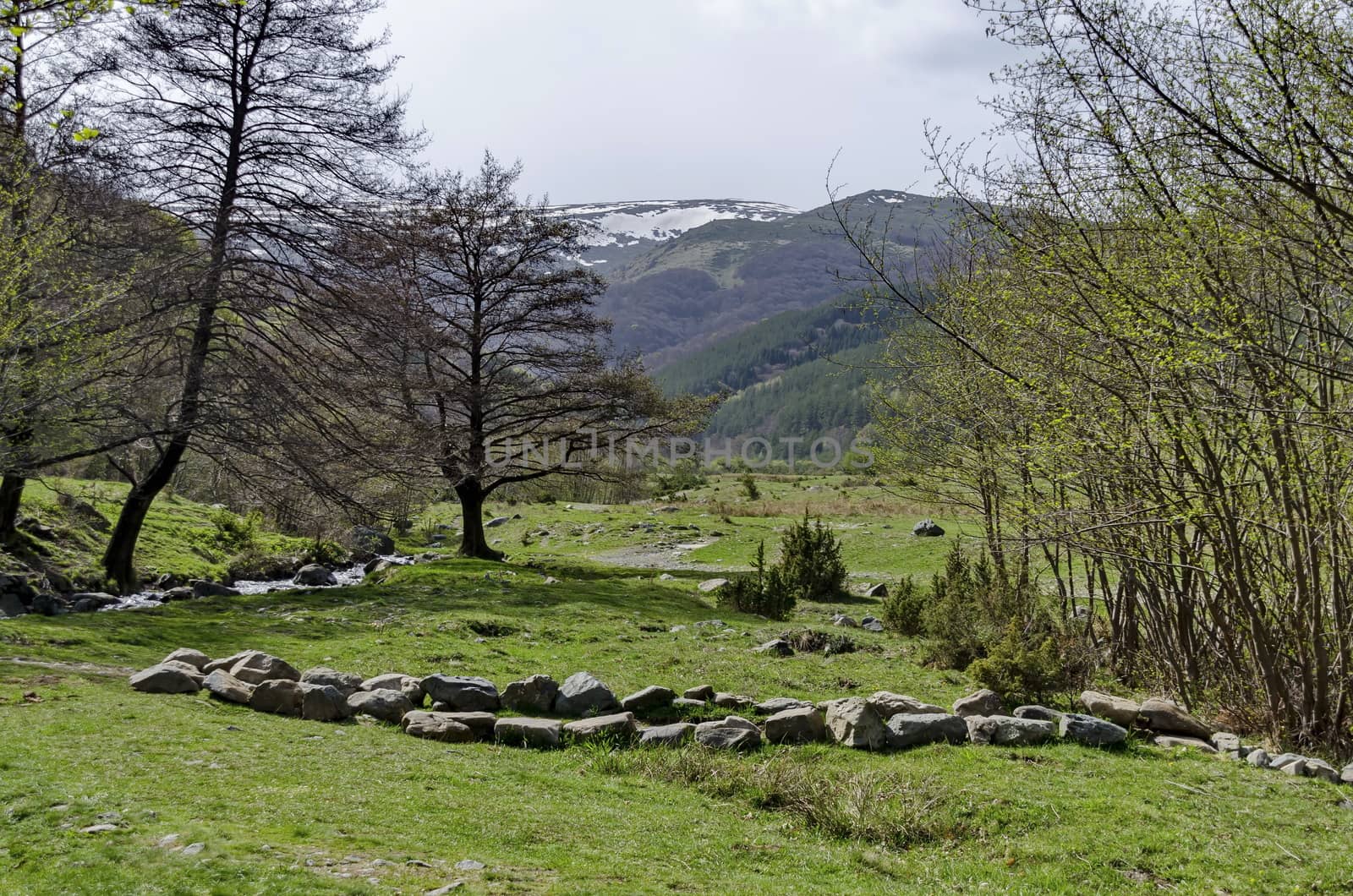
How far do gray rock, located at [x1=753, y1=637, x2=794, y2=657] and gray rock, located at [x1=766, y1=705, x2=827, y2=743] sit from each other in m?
4.30

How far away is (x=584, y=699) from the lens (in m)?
9.48

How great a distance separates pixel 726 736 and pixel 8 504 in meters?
16.2

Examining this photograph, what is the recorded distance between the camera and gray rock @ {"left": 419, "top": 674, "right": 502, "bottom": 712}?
9453 millimetres

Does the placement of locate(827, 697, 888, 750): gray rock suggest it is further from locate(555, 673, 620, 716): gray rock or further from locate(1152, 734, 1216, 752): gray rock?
locate(1152, 734, 1216, 752): gray rock

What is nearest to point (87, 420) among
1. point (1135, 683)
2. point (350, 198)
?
point (350, 198)

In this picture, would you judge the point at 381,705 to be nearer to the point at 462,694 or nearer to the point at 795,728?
the point at 462,694

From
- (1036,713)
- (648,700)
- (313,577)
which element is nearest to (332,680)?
(648,700)

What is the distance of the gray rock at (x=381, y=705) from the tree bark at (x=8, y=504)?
1194 cm

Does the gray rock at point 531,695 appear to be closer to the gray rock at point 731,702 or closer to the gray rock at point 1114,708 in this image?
the gray rock at point 731,702

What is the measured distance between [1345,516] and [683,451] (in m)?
26.5

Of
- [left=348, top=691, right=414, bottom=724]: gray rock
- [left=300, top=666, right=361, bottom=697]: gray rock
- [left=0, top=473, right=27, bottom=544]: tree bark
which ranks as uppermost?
[left=0, top=473, right=27, bottom=544]: tree bark

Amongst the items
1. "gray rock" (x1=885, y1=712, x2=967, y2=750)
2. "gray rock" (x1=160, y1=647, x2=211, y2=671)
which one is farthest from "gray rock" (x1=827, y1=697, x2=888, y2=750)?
"gray rock" (x1=160, y1=647, x2=211, y2=671)

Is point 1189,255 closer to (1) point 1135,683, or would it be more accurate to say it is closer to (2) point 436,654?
(1) point 1135,683

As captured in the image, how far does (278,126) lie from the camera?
16.6m
